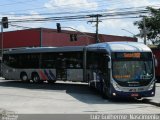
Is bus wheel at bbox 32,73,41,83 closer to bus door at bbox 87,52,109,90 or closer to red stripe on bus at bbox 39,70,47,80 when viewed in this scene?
red stripe on bus at bbox 39,70,47,80

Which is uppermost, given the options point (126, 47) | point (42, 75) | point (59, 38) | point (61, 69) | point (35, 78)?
point (126, 47)

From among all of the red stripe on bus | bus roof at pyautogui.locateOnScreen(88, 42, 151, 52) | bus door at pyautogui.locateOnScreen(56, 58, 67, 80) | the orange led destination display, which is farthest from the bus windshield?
the red stripe on bus

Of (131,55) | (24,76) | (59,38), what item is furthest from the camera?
(59,38)

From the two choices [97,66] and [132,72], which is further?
[97,66]

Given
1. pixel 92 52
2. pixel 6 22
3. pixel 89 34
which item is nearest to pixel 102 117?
pixel 92 52

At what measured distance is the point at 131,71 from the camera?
22.0 metres

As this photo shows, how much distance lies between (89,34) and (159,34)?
41.4 feet

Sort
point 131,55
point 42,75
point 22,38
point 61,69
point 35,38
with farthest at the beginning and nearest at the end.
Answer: point 22,38
point 35,38
point 42,75
point 61,69
point 131,55

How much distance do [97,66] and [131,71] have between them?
4204mm

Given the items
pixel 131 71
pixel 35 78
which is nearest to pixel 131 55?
pixel 131 71

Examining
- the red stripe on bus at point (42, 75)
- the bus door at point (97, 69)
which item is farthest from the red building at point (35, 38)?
Result: the bus door at point (97, 69)

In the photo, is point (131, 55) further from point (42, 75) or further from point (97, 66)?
point (42, 75)

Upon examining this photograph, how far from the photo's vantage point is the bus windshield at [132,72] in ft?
71.6

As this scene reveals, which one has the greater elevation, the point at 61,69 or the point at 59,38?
the point at 61,69
